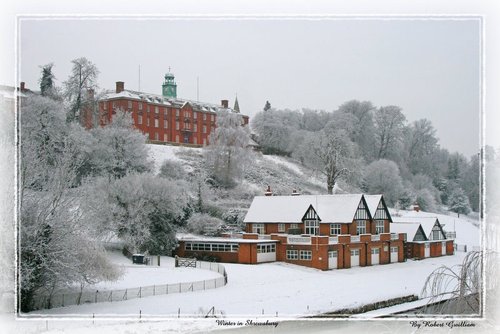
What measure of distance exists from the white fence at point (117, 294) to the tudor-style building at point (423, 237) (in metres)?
16.0

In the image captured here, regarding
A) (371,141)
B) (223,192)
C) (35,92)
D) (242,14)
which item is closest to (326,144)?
(371,141)

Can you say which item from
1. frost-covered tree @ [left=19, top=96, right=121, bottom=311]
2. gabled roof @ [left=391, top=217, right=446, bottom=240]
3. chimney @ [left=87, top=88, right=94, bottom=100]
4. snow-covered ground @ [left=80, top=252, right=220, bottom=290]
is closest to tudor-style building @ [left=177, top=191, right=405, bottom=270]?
gabled roof @ [left=391, top=217, right=446, bottom=240]

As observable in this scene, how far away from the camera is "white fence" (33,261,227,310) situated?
2198 centimetres

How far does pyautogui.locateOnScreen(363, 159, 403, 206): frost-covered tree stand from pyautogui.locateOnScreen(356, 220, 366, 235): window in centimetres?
618

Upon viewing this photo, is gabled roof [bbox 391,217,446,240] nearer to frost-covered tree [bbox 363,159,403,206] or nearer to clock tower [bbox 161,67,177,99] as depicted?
frost-covered tree [bbox 363,159,403,206]

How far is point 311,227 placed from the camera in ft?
124

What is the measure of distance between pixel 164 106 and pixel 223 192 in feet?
25.1

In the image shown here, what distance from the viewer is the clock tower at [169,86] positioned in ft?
96.5

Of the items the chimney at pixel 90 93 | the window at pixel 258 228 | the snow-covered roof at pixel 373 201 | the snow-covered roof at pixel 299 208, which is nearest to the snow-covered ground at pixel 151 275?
the window at pixel 258 228

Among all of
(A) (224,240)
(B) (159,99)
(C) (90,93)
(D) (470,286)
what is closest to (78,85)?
(C) (90,93)

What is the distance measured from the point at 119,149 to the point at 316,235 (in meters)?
14.0

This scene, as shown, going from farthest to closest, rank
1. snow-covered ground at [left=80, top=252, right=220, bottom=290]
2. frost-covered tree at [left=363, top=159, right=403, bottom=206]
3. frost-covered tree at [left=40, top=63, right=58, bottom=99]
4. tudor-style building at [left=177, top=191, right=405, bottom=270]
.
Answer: frost-covered tree at [left=363, top=159, right=403, bottom=206] → tudor-style building at [left=177, top=191, right=405, bottom=270] → frost-covered tree at [left=40, top=63, right=58, bottom=99] → snow-covered ground at [left=80, top=252, right=220, bottom=290]

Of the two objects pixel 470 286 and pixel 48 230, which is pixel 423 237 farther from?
pixel 48 230

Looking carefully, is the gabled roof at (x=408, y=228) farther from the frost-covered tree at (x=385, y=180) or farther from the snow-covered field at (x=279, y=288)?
the frost-covered tree at (x=385, y=180)
